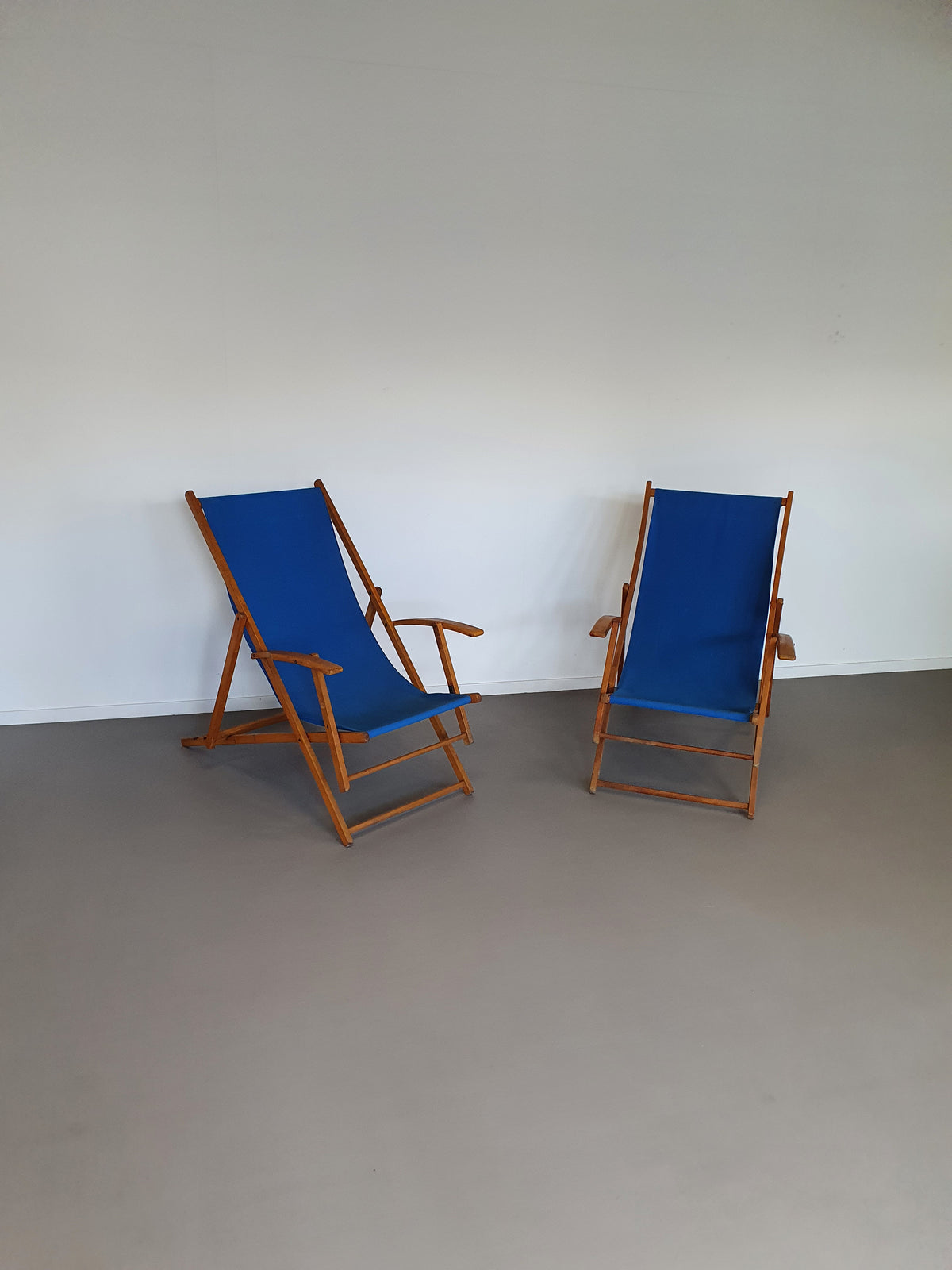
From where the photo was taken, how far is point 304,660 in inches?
117

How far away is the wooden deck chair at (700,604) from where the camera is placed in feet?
11.5

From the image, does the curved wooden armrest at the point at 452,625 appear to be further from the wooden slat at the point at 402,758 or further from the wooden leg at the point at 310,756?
the wooden leg at the point at 310,756

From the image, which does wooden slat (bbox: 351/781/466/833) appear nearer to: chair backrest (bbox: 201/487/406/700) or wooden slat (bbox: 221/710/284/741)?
chair backrest (bbox: 201/487/406/700)

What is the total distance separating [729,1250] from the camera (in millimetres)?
1643

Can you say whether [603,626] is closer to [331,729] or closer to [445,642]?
[445,642]

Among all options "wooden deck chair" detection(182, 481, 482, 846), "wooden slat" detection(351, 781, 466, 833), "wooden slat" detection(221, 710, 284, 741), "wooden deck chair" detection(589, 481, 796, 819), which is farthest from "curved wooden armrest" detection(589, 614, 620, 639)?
"wooden slat" detection(221, 710, 284, 741)

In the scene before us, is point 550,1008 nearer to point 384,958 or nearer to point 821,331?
point 384,958

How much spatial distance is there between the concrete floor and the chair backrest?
1.49 feet

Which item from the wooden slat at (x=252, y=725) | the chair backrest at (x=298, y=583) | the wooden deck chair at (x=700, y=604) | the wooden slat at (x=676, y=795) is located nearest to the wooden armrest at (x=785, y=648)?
the wooden deck chair at (x=700, y=604)

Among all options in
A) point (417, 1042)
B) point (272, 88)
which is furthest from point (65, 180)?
point (417, 1042)

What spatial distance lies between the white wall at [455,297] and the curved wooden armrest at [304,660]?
2.99 ft

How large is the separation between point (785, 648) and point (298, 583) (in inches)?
72.9

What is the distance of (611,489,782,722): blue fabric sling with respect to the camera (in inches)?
143

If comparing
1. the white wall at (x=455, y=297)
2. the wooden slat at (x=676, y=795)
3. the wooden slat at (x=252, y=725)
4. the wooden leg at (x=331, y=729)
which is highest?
the white wall at (x=455, y=297)
